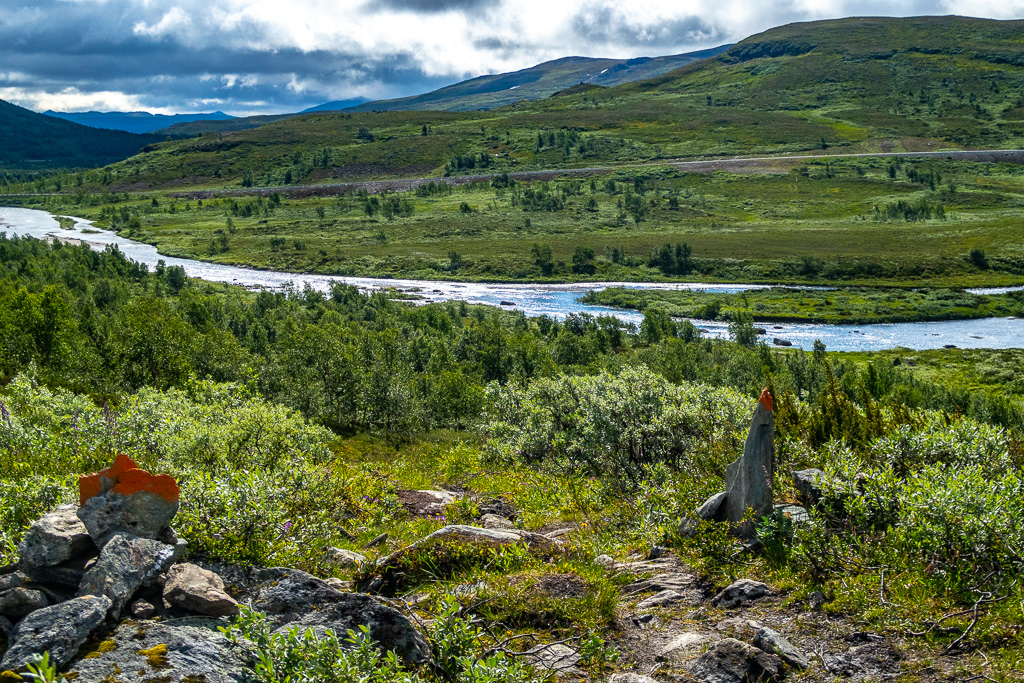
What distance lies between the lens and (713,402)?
26.4m

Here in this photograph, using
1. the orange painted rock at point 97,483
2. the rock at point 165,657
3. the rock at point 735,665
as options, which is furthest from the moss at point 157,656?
the rock at point 735,665

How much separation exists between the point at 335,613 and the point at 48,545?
4.16 m

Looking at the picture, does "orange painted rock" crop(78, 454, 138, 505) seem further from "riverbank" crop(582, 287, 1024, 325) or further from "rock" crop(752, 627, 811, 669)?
"riverbank" crop(582, 287, 1024, 325)

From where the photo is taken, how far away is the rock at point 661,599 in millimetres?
12736

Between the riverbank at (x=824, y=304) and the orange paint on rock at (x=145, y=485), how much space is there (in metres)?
135

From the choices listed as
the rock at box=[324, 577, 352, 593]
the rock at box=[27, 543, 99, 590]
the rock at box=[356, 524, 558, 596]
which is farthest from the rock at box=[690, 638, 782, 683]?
the rock at box=[27, 543, 99, 590]

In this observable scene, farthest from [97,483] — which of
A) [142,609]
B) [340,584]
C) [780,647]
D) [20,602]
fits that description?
[780,647]

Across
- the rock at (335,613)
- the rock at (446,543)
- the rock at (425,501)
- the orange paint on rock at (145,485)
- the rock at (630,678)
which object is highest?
the orange paint on rock at (145,485)

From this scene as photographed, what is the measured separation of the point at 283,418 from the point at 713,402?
16393 mm

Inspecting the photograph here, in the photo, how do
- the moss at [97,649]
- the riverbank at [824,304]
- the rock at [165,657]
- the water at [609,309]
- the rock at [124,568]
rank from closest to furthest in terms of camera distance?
the rock at [165,657]
the moss at [97,649]
the rock at [124,568]
the water at [609,309]
the riverbank at [824,304]

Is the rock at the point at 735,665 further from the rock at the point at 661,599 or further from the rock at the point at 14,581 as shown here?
the rock at the point at 14,581

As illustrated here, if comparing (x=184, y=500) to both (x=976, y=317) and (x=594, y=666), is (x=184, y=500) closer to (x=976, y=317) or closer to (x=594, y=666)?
(x=594, y=666)

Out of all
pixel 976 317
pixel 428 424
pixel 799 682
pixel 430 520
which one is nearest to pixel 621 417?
pixel 430 520

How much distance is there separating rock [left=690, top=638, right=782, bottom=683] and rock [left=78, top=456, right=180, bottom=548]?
8.46 m
